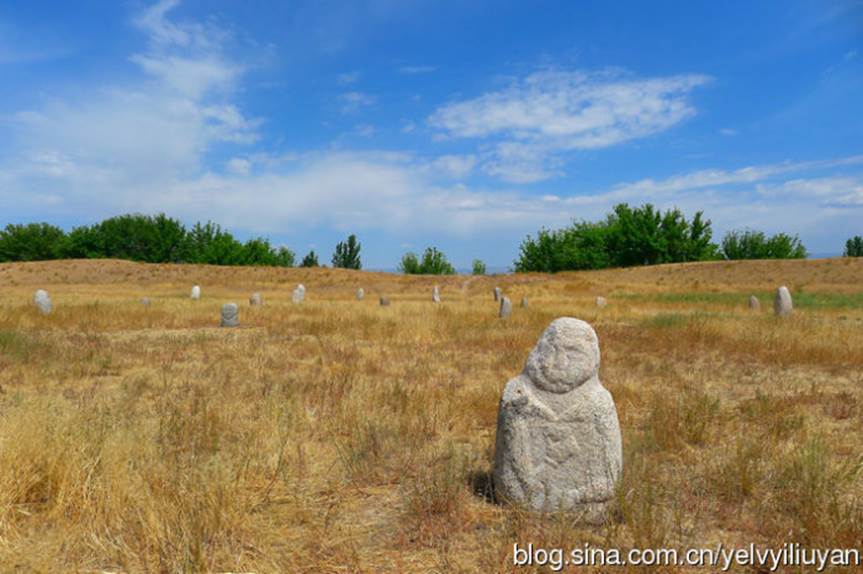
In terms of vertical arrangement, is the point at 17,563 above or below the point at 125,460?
below

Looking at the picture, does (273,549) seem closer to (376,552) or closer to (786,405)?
(376,552)

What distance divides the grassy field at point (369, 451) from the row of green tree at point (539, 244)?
5377cm

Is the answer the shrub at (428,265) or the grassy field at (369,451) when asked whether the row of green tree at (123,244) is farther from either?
the grassy field at (369,451)

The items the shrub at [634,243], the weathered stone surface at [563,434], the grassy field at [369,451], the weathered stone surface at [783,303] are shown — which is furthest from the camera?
the shrub at [634,243]

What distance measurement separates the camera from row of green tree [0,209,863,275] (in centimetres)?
6194

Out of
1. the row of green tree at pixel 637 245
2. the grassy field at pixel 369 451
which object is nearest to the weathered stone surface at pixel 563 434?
the grassy field at pixel 369 451

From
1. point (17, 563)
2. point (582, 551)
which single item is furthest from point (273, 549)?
point (582, 551)

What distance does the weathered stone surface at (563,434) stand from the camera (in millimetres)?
3613

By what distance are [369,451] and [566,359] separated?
7.19 ft

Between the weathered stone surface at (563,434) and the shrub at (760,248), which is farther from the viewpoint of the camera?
the shrub at (760,248)

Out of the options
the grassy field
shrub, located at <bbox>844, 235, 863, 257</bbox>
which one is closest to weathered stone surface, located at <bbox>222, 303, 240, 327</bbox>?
the grassy field

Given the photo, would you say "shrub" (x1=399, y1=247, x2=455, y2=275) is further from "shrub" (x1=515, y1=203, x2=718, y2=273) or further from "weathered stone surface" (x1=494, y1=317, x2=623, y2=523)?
"weathered stone surface" (x1=494, y1=317, x2=623, y2=523)

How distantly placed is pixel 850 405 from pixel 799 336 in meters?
5.64

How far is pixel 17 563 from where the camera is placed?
3072 millimetres
